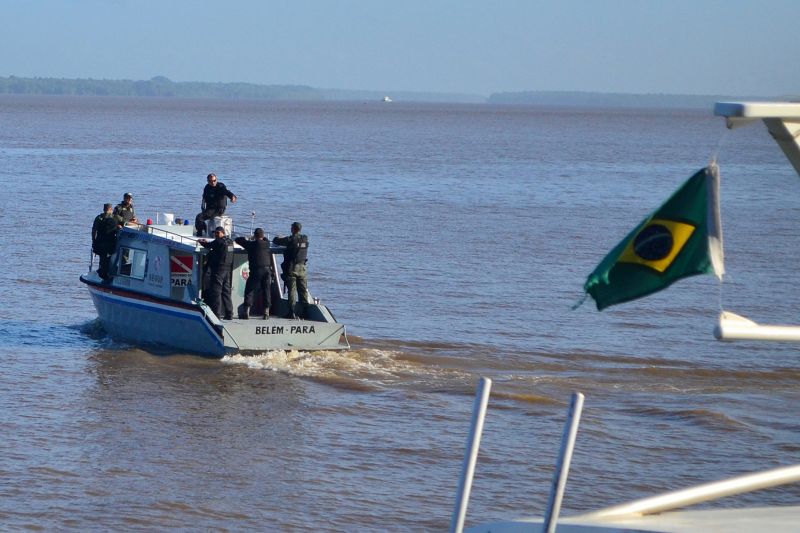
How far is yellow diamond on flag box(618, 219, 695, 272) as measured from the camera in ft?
19.2

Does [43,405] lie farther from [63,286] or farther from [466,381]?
[63,286]

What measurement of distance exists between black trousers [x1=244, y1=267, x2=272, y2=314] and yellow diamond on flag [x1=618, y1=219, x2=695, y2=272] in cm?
1308

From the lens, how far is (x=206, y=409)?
16375mm

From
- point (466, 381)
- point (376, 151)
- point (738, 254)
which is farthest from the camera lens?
point (376, 151)

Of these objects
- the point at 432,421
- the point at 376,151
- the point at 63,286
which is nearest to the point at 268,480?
the point at 432,421

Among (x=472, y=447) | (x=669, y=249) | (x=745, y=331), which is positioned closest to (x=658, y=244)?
(x=669, y=249)

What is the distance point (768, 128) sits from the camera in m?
5.92

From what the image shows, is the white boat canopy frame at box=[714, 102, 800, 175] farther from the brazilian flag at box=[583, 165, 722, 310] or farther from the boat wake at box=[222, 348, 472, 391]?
the boat wake at box=[222, 348, 472, 391]

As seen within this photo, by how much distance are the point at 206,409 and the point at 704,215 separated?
456 inches

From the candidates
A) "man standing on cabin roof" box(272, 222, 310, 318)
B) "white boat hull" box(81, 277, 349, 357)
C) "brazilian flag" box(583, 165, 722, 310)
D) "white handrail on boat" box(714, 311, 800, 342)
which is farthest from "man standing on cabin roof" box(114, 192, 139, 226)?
"white handrail on boat" box(714, 311, 800, 342)

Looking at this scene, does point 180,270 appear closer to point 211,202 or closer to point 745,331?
point 211,202

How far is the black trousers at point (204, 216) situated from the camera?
20.2 m

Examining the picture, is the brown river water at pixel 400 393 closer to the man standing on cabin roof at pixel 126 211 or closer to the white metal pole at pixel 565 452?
the white metal pole at pixel 565 452

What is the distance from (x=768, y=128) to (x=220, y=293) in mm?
13502
